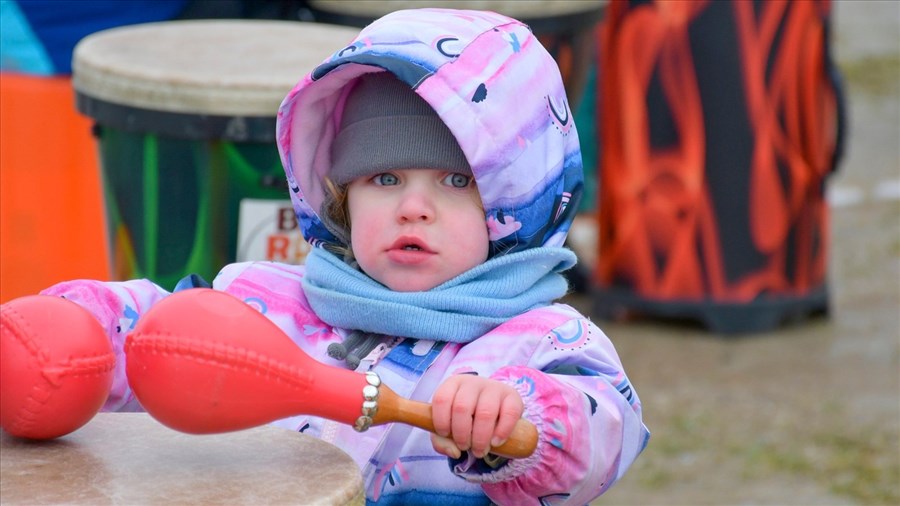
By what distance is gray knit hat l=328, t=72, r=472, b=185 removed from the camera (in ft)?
6.14

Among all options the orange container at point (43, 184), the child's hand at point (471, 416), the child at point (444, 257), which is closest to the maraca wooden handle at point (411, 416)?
the child's hand at point (471, 416)

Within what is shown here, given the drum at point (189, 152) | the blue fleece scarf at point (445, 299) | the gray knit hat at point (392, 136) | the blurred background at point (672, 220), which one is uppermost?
the gray knit hat at point (392, 136)

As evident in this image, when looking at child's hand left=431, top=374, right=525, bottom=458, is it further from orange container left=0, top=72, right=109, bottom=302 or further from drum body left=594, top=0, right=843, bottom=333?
drum body left=594, top=0, right=843, bottom=333

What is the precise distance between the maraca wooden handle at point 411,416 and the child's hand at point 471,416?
0.4 inches

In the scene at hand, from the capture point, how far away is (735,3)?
4.63 metres

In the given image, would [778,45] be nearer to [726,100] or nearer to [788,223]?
[726,100]

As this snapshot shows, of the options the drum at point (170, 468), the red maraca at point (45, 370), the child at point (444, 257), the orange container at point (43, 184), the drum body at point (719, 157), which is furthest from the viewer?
the drum body at point (719, 157)

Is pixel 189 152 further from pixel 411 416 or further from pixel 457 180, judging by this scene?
pixel 411 416

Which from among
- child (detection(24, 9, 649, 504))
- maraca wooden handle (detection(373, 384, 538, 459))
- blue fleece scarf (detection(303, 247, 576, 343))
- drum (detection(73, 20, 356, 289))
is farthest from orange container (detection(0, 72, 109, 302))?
maraca wooden handle (detection(373, 384, 538, 459))

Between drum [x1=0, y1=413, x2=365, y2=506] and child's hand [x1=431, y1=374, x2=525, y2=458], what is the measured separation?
0.37ft

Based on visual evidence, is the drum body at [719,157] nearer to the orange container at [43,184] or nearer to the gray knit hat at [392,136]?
the orange container at [43,184]

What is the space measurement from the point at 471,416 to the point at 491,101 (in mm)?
436

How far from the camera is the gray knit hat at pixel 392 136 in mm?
1870

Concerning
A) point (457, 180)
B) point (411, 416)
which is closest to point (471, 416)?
point (411, 416)
